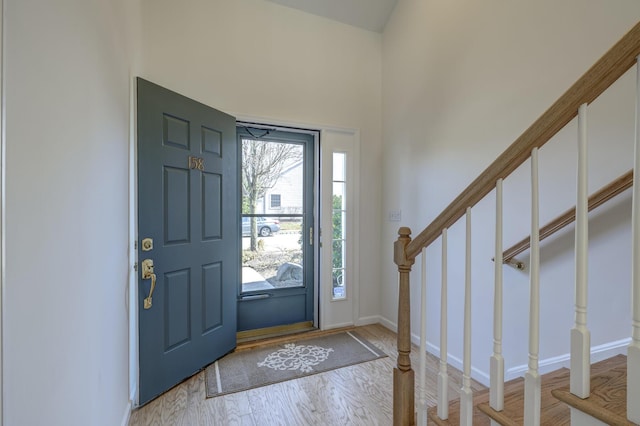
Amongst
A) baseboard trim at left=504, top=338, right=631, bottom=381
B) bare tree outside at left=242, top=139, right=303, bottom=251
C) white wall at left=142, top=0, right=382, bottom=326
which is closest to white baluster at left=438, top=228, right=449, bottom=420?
baseboard trim at left=504, top=338, right=631, bottom=381

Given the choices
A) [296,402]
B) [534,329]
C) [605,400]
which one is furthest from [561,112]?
[296,402]

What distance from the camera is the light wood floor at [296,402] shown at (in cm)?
184

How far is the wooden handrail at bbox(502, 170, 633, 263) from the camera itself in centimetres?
140

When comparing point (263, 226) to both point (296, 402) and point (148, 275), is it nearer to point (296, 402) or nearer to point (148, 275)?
point (148, 275)

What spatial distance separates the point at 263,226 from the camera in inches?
122

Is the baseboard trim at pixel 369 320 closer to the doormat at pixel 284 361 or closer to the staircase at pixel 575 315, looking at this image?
the doormat at pixel 284 361

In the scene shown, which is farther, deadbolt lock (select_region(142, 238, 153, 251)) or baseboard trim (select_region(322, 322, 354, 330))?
baseboard trim (select_region(322, 322, 354, 330))

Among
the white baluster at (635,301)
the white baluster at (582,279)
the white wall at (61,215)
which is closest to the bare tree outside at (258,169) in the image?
the white wall at (61,215)

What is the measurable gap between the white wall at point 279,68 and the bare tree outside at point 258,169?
32cm

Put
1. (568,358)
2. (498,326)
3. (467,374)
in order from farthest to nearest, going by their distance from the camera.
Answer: (568,358)
(467,374)
(498,326)

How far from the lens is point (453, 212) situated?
121 centimetres

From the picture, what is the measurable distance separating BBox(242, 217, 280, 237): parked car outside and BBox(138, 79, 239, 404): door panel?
11.1 inches

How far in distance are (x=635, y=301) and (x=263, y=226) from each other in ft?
8.98

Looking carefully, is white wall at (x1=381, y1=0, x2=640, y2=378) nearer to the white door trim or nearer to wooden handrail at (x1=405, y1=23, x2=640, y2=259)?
wooden handrail at (x1=405, y1=23, x2=640, y2=259)
